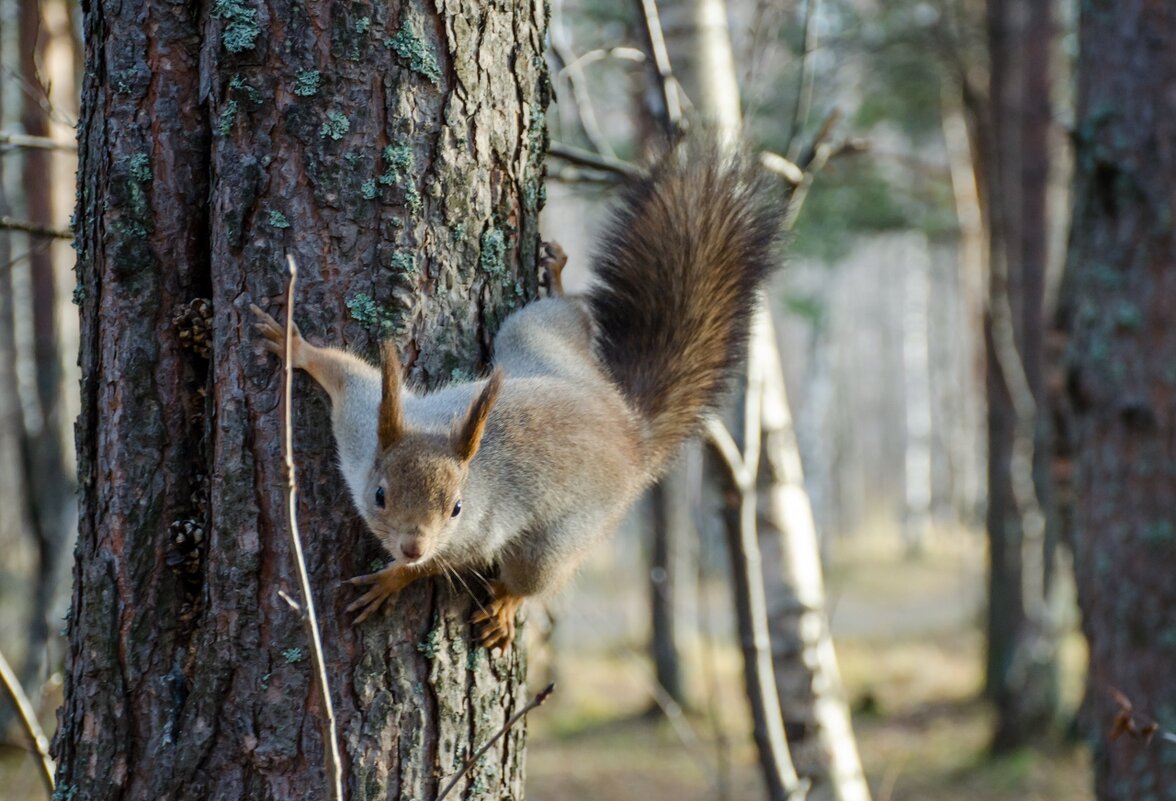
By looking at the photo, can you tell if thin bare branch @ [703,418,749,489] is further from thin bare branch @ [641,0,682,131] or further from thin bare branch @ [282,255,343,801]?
thin bare branch @ [282,255,343,801]

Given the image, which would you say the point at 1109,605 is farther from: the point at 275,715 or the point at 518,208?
the point at 275,715

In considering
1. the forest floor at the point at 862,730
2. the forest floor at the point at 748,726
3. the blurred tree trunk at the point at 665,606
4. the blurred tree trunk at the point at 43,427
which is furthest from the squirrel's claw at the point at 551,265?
the blurred tree trunk at the point at 665,606

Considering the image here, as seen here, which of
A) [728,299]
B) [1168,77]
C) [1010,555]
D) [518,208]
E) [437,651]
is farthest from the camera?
[1010,555]

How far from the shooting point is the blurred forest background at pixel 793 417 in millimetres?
4016

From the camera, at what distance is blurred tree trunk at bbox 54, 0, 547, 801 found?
1.77 metres

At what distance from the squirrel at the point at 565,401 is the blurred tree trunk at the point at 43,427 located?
503 centimetres

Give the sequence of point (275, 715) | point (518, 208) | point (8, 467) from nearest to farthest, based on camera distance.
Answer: point (275, 715) < point (518, 208) < point (8, 467)

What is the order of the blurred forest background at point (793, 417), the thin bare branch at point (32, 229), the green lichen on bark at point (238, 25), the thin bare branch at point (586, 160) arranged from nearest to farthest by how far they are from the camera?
the green lichen on bark at point (238, 25), the thin bare branch at point (32, 229), the thin bare branch at point (586, 160), the blurred forest background at point (793, 417)

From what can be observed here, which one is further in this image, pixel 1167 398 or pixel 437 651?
pixel 1167 398

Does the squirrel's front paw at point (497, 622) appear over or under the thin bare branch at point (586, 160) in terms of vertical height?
under

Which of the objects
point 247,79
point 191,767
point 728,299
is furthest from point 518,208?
point 191,767

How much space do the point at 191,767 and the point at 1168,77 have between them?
3.74 m

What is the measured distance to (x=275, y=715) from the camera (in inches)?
69.1

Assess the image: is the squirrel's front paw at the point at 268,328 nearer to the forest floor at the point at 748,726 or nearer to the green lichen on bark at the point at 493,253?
the green lichen on bark at the point at 493,253
